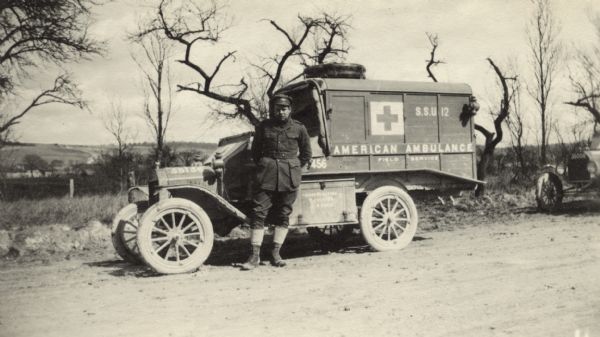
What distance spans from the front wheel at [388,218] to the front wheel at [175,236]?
2.31 m

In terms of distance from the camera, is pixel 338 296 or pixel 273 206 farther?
pixel 273 206

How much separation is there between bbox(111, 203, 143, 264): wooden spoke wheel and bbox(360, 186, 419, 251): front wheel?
3.15m

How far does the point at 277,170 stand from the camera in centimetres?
641

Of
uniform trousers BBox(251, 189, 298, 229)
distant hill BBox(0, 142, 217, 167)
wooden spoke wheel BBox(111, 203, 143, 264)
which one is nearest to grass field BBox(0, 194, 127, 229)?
wooden spoke wheel BBox(111, 203, 143, 264)

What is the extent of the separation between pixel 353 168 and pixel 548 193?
685 cm

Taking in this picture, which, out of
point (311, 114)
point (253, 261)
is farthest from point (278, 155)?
point (311, 114)

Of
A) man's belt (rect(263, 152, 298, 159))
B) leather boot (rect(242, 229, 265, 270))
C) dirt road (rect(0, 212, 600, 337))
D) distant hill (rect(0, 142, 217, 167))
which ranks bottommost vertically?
dirt road (rect(0, 212, 600, 337))

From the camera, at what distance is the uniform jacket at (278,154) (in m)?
6.39

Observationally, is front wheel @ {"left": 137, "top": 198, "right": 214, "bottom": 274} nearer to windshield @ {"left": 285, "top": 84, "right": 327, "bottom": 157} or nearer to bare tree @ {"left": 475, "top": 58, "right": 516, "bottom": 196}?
windshield @ {"left": 285, "top": 84, "right": 327, "bottom": 157}

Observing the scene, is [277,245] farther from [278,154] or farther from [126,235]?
[126,235]

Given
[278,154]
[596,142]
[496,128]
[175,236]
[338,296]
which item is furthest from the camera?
[496,128]

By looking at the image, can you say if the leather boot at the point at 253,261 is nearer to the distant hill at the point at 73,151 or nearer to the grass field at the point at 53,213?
the grass field at the point at 53,213

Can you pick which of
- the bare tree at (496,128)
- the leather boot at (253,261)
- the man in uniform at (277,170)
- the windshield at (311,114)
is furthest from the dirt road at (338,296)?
the bare tree at (496,128)

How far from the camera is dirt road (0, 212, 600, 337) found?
12.3 feet
